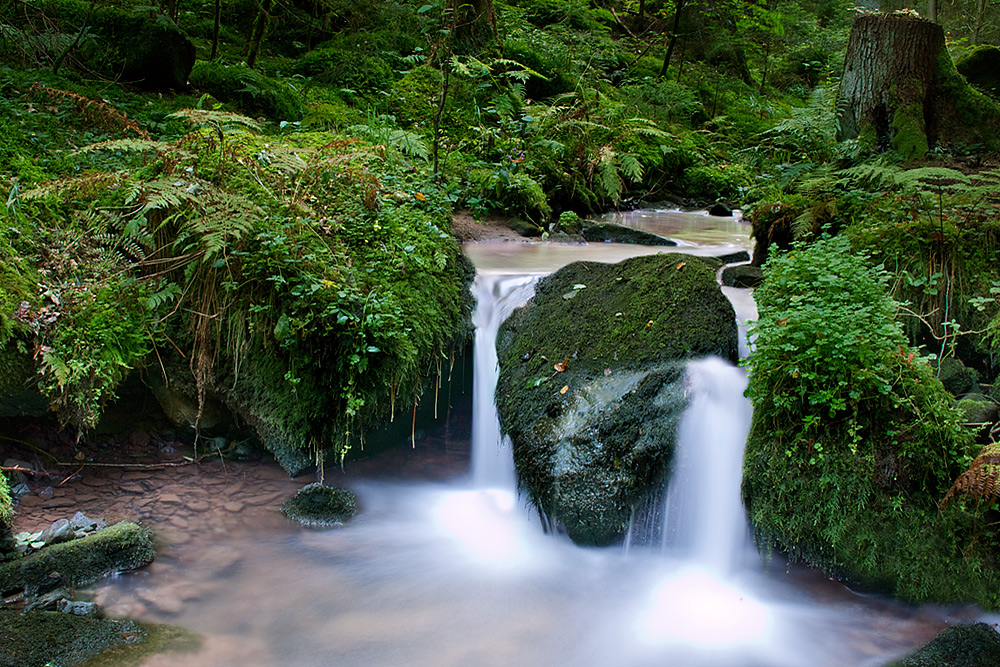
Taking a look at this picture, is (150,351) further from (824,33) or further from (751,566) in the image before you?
(824,33)

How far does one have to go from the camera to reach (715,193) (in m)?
11.5

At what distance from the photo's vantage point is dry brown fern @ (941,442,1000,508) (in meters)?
3.09

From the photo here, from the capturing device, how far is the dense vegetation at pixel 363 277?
3.54m

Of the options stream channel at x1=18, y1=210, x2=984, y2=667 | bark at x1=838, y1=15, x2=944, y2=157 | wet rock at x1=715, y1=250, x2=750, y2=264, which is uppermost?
bark at x1=838, y1=15, x2=944, y2=157

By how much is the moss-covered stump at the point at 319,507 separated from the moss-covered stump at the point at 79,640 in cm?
105

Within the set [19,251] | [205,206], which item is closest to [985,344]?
[205,206]

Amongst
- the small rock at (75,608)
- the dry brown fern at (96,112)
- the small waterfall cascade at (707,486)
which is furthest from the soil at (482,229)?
the small rock at (75,608)

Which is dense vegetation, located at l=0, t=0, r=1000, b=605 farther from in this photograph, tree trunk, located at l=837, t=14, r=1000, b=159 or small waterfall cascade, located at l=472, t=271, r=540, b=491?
small waterfall cascade, located at l=472, t=271, r=540, b=491

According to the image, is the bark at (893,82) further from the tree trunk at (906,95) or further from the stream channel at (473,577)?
the stream channel at (473,577)

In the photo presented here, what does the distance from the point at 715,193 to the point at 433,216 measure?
7.58 metres

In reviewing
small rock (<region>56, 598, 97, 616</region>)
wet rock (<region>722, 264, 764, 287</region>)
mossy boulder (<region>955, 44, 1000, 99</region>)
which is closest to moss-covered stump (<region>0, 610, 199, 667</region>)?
small rock (<region>56, 598, 97, 616</region>)

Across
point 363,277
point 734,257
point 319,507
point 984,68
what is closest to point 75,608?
point 319,507

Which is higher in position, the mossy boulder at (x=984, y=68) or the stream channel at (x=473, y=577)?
the mossy boulder at (x=984, y=68)

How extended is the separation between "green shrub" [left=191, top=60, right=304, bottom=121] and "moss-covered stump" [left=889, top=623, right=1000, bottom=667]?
7.51 meters
